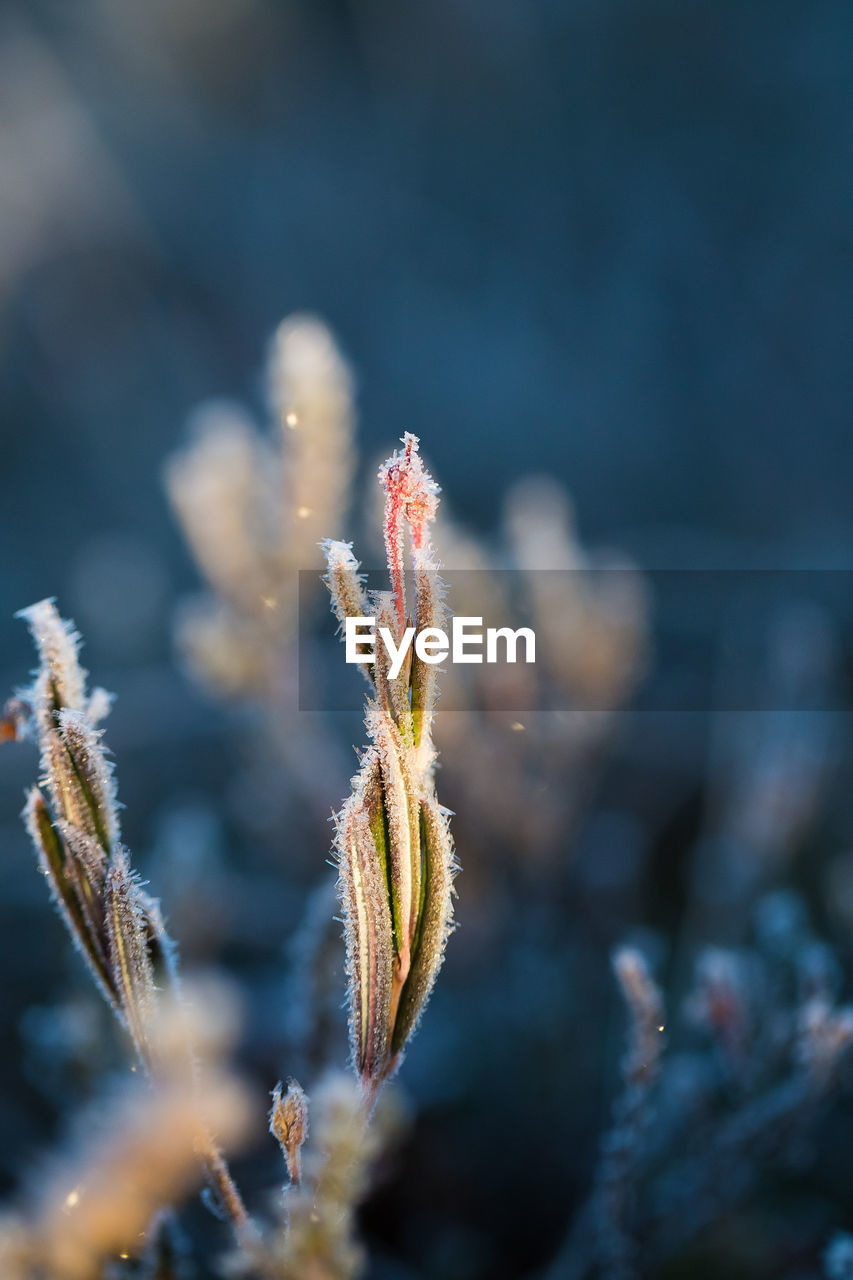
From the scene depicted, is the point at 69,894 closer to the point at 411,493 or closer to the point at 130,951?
the point at 130,951

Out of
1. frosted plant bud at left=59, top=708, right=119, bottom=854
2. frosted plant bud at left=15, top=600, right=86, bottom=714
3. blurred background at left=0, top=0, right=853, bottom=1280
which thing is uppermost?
A: blurred background at left=0, top=0, right=853, bottom=1280

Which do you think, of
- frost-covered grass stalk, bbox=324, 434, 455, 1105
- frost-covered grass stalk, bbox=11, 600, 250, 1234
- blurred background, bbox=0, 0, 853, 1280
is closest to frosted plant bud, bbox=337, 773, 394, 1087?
frost-covered grass stalk, bbox=324, 434, 455, 1105

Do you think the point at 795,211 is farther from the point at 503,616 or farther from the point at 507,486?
→ the point at 503,616

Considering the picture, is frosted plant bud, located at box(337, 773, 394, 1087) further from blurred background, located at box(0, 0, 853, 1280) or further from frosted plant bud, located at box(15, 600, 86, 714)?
blurred background, located at box(0, 0, 853, 1280)

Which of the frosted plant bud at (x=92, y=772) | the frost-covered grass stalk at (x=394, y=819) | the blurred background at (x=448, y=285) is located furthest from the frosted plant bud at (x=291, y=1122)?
the blurred background at (x=448, y=285)

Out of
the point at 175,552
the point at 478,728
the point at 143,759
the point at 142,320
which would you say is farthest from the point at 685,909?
the point at 142,320

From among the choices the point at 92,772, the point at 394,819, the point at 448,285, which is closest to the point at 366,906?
the point at 394,819
